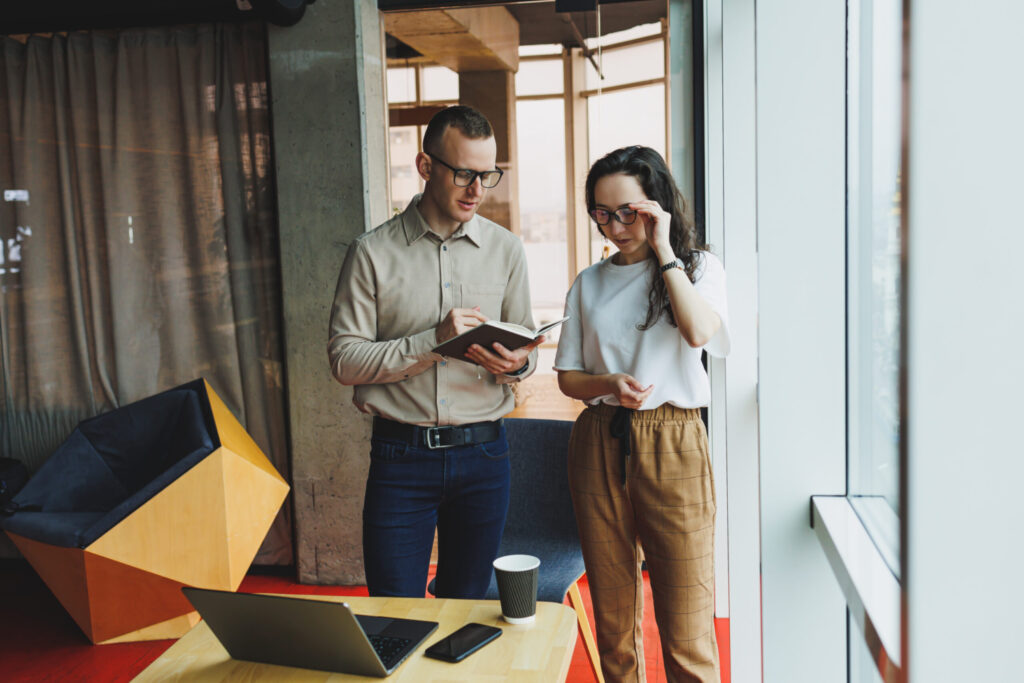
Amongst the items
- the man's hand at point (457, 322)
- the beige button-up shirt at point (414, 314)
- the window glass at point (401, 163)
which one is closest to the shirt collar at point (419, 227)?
the beige button-up shirt at point (414, 314)

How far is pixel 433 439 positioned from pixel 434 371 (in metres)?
0.18

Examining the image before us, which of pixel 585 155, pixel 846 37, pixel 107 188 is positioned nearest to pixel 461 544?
pixel 846 37

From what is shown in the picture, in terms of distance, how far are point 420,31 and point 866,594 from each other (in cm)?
348

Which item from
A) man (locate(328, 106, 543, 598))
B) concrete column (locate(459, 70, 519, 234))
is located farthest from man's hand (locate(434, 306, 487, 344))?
concrete column (locate(459, 70, 519, 234))

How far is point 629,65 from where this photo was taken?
384cm

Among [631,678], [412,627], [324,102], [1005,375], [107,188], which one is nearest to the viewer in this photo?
[1005,375]

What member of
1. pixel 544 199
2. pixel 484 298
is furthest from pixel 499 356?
pixel 544 199

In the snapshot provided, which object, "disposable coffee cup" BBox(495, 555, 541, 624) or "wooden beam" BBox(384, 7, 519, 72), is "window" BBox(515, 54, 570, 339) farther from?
"disposable coffee cup" BBox(495, 555, 541, 624)

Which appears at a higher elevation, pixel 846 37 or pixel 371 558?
pixel 846 37

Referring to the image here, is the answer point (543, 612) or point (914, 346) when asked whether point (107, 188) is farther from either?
point (914, 346)

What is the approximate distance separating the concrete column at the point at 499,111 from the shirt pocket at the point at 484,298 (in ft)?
5.93

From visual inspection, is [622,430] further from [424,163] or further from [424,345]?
[424,163]

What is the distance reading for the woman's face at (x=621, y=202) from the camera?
2.03 meters

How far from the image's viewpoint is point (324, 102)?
386 centimetres
